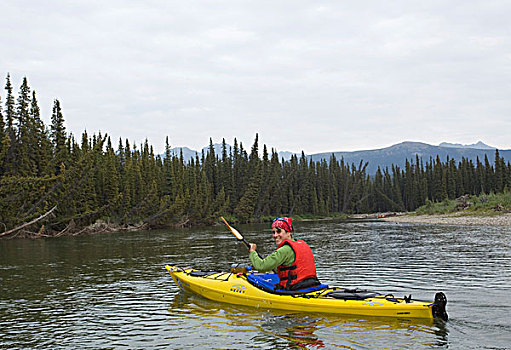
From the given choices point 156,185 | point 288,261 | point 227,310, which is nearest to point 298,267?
point 288,261

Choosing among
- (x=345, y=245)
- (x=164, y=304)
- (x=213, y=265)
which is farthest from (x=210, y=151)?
(x=164, y=304)

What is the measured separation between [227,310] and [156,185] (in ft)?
189

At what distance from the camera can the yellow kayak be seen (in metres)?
9.77

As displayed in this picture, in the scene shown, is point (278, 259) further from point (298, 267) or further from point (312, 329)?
point (312, 329)

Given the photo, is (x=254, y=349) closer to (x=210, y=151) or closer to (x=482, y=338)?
(x=482, y=338)

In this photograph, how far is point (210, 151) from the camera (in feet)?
319

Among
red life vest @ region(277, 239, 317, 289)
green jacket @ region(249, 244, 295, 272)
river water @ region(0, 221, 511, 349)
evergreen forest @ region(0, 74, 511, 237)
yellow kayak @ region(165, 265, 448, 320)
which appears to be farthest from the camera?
evergreen forest @ region(0, 74, 511, 237)

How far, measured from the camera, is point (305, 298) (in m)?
10.8

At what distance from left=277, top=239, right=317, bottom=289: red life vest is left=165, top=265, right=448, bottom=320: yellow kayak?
303mm

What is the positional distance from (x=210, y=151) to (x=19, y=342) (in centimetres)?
8842

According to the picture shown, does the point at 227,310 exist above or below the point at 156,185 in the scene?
below

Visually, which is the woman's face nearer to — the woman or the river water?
the woman

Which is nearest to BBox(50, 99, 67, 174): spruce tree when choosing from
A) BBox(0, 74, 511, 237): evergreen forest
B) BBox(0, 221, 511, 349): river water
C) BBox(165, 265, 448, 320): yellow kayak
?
BBox(0, 74, 511, 237): evergreen forest

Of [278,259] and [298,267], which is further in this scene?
[298,267]
